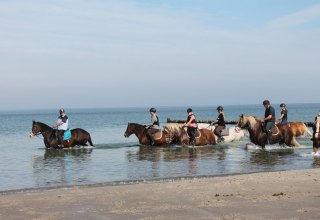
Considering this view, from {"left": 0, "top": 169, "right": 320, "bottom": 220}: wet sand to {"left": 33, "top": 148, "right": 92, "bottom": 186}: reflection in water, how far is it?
1957 millimetres

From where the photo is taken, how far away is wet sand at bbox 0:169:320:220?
8234 mm

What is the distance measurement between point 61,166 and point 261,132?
9.58 meters

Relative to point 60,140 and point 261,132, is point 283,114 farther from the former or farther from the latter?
point 60,140

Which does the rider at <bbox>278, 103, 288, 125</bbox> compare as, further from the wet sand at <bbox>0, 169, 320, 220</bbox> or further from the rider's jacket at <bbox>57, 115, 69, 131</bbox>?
the wet sand at <bbox>0, 169, 320, 220</bbox>

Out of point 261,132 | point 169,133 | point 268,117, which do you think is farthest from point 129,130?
point 268,117

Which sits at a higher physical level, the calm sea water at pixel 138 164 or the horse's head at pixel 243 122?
the horse's head at pixel 243 122

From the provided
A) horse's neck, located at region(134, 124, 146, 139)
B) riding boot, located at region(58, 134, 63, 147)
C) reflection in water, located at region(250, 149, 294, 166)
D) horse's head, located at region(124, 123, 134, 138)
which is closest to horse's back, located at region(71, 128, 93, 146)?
riding boot, located at region(58, 134, 63, 147)

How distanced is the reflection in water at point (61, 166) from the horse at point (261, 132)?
23.4 ft

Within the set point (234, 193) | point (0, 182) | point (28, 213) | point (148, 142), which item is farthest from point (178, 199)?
point (148, 142)

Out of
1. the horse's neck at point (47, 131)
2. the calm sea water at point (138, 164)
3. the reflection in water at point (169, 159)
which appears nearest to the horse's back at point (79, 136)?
the horse's neck at point (47, 131)

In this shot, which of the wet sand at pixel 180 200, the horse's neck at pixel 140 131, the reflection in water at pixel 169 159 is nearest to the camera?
the wet sand at pixel 180 200

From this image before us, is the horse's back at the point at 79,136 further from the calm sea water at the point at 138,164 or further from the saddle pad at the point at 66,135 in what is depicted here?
the calm sea water at the point at 138,164

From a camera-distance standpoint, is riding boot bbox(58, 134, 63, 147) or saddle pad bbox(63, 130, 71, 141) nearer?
riding boot bbox(58, 134, 63, 147)

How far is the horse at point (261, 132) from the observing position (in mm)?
22203
